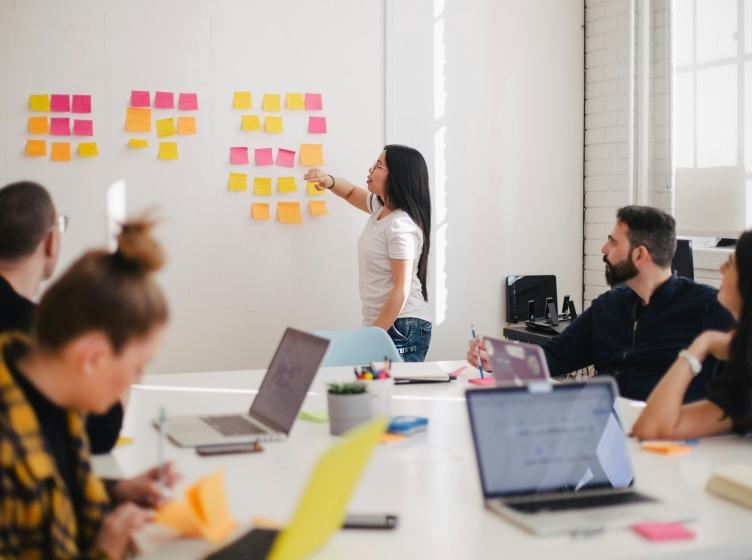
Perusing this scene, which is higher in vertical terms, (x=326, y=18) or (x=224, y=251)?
(x=326, y=18)

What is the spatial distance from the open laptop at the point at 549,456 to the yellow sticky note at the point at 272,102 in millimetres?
2939

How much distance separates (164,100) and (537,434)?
3.02 m

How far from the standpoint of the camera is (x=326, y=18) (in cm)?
452

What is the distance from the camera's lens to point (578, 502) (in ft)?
5.70

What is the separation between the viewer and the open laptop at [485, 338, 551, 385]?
7.01 feet

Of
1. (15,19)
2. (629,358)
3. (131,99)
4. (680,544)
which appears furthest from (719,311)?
(15,19)

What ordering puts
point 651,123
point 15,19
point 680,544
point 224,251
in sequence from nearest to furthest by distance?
point 680,544 < point 15,19 < point 224,251 < point 651,123

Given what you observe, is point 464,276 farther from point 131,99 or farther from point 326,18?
point 131,99

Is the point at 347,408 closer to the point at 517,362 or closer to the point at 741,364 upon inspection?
the point at 517,362

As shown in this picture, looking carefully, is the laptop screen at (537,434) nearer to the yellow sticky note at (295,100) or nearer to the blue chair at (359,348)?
the blue chair at (359,348)

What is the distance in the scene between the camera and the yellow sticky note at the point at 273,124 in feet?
14.5

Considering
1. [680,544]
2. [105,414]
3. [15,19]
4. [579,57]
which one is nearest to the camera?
[680,544]

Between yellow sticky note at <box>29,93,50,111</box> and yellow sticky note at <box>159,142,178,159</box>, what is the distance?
0.52 meters

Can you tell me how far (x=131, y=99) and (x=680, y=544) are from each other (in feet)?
11.0
